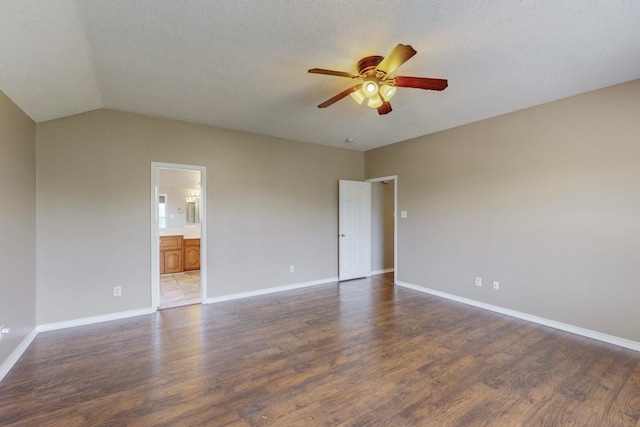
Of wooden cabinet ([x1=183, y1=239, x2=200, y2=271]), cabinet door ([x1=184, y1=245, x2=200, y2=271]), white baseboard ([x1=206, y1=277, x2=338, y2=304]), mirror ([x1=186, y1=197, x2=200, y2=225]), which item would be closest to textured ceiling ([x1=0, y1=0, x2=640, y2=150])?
white baseboard ([x1=206, y1=277, x2=338, y2=304])

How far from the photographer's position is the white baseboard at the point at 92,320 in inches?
126

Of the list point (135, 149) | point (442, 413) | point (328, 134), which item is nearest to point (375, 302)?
point (442, 413)

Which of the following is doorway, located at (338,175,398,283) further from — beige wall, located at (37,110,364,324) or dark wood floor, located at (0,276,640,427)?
dark wood floor, located at (0,276,640,427)

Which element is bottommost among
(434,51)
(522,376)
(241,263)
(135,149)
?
(522,376)

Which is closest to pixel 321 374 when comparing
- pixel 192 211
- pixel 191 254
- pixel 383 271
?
pixel 383 271

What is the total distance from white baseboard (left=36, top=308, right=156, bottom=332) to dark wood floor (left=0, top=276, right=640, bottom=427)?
0.37ft

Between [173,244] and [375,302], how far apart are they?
4416mm

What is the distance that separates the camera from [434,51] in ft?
7.45

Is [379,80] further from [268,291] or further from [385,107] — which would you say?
[268,291]

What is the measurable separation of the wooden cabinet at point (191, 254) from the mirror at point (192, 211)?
3.88 feet

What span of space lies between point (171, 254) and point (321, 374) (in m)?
4.89

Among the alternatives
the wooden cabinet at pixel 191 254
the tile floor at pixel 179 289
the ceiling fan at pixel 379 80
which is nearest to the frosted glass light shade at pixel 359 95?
the ceiling fan at pixel 379 80

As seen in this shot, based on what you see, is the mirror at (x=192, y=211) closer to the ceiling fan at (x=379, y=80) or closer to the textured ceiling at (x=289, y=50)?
the textured ceiling at (x=289, y=50)

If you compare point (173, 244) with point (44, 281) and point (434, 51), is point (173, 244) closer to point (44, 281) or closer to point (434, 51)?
point (44, 281)
